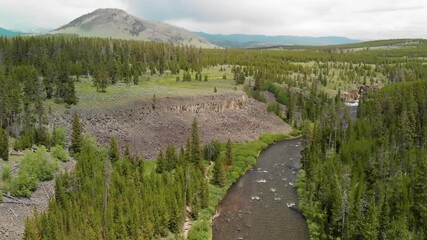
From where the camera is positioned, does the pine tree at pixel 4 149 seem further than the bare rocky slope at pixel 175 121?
No

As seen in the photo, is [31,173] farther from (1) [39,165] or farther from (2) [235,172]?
(2) [235,172]

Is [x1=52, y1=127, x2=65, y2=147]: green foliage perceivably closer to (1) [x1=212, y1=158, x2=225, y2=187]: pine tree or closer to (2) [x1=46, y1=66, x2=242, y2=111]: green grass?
(2) [x1=46, y1=66, x2=242, y2=111]: green grass

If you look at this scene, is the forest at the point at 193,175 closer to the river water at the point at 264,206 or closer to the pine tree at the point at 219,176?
the pine tree at the point at 219,176

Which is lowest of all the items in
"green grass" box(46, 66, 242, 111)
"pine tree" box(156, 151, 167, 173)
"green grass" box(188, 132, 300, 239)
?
"green grass" box(188, 132, 300, 239)

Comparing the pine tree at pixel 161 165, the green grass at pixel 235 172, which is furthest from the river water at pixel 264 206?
the pine tree at pixel 161 165

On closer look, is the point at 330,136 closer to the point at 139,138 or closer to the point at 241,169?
the point at 241,169

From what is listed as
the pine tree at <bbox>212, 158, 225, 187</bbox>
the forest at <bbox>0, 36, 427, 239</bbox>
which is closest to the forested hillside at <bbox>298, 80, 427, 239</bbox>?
the forest at <bbox>0, 36, 427, 239</bbox>

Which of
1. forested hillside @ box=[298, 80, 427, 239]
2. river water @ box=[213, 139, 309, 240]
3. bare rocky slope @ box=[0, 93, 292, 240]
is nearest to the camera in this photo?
Result: forested hillside @ box=[298, 80, 427, 239]
